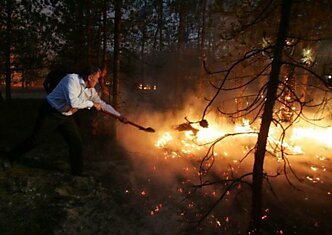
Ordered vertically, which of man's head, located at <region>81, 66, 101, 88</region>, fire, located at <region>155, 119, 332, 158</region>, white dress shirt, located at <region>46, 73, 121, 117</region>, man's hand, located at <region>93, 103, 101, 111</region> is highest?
man's head, located at <region>81, 66, 101, 88</region>

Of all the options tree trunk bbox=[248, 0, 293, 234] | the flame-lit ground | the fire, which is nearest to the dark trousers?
the flame-lit ground

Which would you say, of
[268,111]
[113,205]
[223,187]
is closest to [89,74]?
[113,205]

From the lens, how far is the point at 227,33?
4250 mm

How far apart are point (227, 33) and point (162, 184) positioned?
3237 millimetres

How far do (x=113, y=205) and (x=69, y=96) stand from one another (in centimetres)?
204

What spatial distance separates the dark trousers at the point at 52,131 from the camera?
5.39 m

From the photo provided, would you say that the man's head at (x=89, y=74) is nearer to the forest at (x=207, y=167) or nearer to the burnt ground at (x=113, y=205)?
the forest at (x=207, y=167)

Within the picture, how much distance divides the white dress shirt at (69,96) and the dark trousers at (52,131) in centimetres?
15

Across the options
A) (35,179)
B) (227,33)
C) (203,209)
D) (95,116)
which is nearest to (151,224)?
(203,209)

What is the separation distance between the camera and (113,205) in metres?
4.89

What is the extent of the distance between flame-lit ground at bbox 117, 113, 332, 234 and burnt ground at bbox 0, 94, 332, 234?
0.06 ft

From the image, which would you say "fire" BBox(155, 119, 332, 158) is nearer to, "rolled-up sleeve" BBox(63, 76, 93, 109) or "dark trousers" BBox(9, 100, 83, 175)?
"dark trousers" BBox(9, 100, 83, 175)

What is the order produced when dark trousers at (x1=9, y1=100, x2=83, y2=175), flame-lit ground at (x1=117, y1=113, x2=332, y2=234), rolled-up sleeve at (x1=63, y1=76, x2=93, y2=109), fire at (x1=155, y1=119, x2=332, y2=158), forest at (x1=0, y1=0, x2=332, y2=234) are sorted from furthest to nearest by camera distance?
fire at (x1=155, y1=119, x2=332, y2=158)
dark trousers at (x1=9, y1=100, x2=83, y2=175)
rolled-up sleeve at (x1=63, y1=76, x2=93, y2=109)
flame-lit ground at (x1=117, y1=113, x2=332, y2=234)
forest at (x1=0, y1=0, x2=332, y2=234)

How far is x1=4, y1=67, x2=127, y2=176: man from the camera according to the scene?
5188mm
